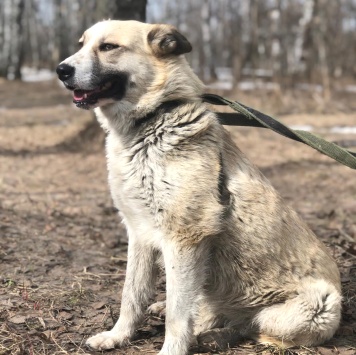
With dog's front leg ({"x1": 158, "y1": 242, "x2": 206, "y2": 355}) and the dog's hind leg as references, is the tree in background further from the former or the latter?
the dog's hind leg

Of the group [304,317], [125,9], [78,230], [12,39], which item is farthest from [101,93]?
[12,39]

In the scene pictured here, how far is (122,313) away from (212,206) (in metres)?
0.96

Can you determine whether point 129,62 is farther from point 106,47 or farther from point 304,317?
point 304,317

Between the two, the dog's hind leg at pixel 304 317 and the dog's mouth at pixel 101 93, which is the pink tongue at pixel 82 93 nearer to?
the dog's mouth at pixel 101 93

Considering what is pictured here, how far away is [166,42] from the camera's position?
3215 millimetres

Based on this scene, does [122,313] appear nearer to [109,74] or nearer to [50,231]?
[109,74]

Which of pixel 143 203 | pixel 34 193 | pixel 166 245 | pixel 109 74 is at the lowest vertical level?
pixel 34 193

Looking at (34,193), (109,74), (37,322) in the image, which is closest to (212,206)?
(109,74)

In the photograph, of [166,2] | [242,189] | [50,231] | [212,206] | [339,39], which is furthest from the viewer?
[166,2]

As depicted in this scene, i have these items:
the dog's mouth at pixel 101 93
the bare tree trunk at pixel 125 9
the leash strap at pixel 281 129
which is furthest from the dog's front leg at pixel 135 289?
the bare tree trunk at pixel 125 9

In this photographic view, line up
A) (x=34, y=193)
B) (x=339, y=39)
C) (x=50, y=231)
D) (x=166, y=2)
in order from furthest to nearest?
(x=166, y=2)
(x=339, y=39)
(x=34, y=193)
(x=50, y=231)

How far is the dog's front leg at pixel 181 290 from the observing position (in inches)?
115

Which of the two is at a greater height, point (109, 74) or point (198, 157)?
point (109, 74)

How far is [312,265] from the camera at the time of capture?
3174mm
